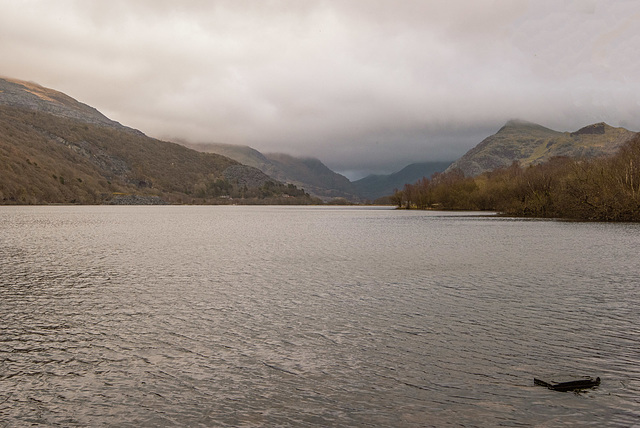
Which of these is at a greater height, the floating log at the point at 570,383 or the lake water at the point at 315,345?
the floating log at the point at 570,383

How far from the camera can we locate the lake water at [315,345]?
12.0 meters

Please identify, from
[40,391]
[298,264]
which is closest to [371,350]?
[40,391]

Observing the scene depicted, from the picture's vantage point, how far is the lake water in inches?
474

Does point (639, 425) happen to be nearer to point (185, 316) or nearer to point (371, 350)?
point (371, 350)

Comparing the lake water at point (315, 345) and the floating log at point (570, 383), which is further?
the floating log at point (570, 383)

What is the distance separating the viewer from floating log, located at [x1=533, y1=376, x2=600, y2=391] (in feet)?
43.6

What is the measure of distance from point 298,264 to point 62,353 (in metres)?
25.1

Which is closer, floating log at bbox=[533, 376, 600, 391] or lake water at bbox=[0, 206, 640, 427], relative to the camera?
lake water at bbox=[0, 206, 640, 427]

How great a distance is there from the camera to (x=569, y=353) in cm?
1648

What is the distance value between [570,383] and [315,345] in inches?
321

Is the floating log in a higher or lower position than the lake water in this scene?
higher

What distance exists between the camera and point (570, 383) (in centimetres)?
1338

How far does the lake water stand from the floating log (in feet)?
1.04

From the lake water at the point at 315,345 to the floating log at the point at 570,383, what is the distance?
1.04 feet
